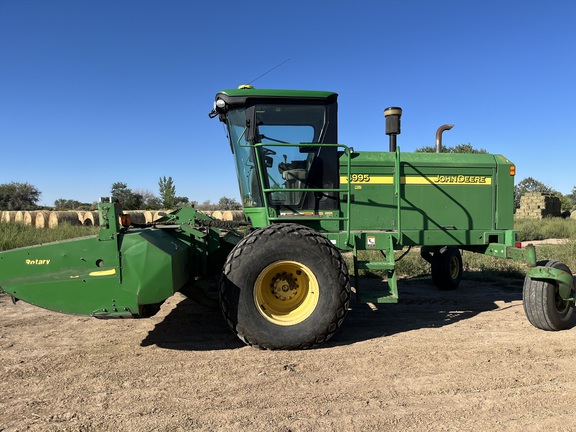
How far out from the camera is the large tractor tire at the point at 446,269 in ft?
23.4

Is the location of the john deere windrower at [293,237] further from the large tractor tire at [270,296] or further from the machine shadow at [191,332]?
the machine shadow at [191,332]

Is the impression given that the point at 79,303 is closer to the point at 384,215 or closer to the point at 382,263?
the point at 382,263

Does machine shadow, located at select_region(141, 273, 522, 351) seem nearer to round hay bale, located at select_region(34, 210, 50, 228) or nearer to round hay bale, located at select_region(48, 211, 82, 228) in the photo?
round hay bale, located at select_region(48, 211, 82, 228)

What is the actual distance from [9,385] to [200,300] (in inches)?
74.2

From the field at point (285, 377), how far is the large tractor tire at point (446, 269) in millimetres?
1790

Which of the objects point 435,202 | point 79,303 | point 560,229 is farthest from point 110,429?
point 560,229

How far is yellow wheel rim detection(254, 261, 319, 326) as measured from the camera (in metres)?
4.20

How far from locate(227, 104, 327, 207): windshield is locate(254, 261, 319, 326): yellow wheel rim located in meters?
0.94

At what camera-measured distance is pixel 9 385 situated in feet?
10.8

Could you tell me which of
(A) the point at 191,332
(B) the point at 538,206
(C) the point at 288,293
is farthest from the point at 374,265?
(B) the point at 538,206

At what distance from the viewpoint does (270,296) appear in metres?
4.34

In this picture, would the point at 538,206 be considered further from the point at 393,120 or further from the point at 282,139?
the point at 282,139

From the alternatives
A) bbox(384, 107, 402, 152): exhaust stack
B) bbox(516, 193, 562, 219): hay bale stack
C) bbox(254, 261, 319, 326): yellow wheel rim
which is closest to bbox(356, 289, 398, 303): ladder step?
bbox(254, 261, 319, 326): yellow wheel rim

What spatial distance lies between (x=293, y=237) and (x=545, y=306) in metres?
2.95
